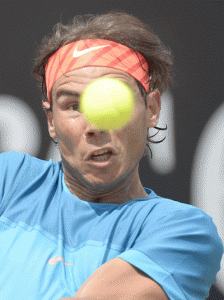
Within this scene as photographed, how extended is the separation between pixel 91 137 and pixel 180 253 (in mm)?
411

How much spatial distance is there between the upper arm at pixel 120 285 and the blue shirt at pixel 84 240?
17 millimetres

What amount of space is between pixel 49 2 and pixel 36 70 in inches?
28.1

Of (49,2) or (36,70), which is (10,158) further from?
(49,2)

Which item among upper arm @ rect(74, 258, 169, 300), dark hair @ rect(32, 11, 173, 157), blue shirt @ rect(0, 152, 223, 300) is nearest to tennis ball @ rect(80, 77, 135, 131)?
dark hair @ rect(32, 11, 173, 157)

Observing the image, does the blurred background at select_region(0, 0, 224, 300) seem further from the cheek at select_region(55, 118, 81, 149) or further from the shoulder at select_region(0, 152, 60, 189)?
the cheek at select_region(55, 118, 81, 149)

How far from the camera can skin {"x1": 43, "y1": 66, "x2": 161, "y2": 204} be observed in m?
1.17

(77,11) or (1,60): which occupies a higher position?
(77,11)

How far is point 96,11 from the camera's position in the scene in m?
2.07

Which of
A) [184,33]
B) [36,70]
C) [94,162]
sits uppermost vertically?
[184,33]

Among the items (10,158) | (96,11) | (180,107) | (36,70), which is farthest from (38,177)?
(96,11)

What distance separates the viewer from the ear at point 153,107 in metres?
1.36

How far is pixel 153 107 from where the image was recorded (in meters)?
1.38

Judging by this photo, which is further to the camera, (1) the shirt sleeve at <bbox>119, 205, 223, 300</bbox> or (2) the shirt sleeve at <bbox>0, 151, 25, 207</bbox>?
(2) the shirt sleeve at <bbox>0, 151, 25, 207</bbox>

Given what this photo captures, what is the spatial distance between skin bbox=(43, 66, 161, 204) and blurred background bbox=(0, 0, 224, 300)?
74cm
